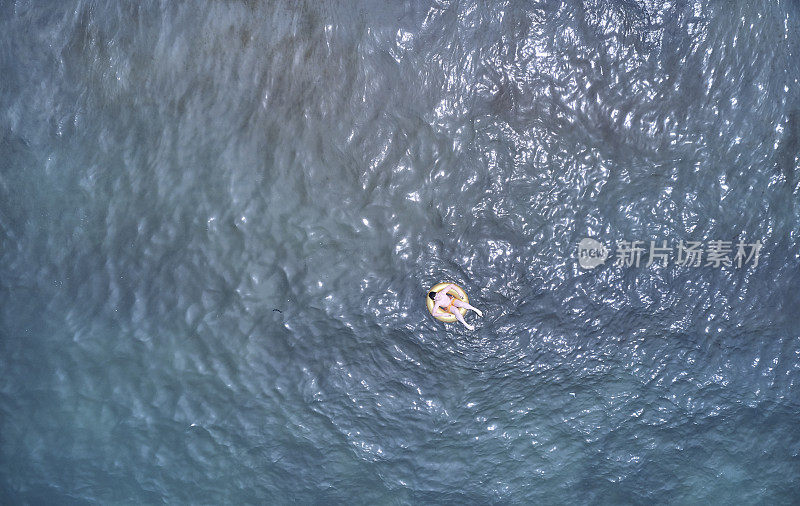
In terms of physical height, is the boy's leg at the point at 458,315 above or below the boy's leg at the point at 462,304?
below

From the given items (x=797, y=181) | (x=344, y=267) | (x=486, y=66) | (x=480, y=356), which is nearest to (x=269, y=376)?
(x=344, y=267)

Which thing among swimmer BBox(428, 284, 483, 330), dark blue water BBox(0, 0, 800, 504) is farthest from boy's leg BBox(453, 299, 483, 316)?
dark blue water BBox(0, 0, 800, 504)

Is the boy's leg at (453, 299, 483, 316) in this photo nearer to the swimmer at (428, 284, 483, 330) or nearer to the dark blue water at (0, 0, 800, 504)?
the swimmer at (428, 284, 483, 330)

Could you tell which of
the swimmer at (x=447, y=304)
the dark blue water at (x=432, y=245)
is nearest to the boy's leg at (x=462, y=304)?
the swimmer at (x=447, y=304)

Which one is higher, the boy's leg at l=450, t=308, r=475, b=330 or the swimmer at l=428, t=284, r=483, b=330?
the swimmer at l=428, t=284, r=483, b=330

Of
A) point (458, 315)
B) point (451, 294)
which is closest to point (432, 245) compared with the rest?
point (451, 294)

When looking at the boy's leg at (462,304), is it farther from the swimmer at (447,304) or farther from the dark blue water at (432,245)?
the dark blue water at (432,245)

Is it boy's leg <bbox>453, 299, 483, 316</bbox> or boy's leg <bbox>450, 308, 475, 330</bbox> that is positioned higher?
boy's leg <bbox>453, 299, 483, 316</bbox>

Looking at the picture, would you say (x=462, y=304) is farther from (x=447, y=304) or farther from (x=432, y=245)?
(x=432, y=245)
